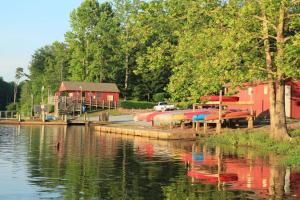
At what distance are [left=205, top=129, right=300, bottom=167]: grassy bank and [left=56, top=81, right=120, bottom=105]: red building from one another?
2375 inches

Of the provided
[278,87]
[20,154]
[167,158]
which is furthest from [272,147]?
[20,154]

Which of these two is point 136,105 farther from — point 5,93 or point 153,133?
point 5,93

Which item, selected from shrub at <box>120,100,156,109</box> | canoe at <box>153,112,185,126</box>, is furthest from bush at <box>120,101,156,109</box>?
canoe at <box>153,112,185,126</box>

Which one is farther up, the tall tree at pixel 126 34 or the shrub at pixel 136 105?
the tall tree at pixel 126 34

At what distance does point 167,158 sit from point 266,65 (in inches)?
426

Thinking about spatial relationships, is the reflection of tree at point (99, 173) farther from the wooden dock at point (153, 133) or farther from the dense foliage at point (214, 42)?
the wooden dock at point (153, 133)

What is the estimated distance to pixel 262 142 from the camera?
122 feet

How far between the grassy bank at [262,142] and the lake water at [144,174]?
3.94ft

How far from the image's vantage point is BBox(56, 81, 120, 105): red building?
3985 inches

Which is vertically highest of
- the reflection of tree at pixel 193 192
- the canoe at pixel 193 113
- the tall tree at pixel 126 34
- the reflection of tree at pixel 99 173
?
the tall tree at pixel 126 34

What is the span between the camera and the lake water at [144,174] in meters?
19.1

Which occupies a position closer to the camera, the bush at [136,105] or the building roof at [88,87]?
the bush at [136,105]

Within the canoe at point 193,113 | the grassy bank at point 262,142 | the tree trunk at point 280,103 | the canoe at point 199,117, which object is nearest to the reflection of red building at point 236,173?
the grassy bank at point 262,142

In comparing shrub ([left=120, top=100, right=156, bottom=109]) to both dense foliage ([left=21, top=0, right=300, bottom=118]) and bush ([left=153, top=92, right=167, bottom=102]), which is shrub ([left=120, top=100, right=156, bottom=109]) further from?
dense foliage ([left=21, top=0, right=300, bottom=118])
